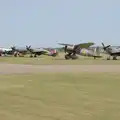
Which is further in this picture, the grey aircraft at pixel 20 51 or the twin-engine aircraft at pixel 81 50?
the grey aircraft at pixel 20 51

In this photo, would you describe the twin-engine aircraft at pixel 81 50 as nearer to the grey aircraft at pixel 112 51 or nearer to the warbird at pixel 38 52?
the grey aircraft at pixel 112 51

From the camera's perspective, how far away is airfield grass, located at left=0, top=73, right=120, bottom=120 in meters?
13.7

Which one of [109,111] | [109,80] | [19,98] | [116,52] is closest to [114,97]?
[109,111]

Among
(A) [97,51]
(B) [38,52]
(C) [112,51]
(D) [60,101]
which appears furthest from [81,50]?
(D) [60,101]

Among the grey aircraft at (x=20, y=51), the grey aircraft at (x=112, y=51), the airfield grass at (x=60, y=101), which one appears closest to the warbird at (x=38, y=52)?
the grey aircraft at (x=20, y=51)

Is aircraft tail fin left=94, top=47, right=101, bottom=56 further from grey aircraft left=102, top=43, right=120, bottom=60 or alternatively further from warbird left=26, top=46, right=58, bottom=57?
warbird left=26, top=46, right=58, bottom=57

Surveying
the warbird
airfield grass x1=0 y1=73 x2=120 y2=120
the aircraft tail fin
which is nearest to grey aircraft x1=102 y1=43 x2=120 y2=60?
the aircraft tail fin

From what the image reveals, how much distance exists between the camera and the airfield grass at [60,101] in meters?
13.7

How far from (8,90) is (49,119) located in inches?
234

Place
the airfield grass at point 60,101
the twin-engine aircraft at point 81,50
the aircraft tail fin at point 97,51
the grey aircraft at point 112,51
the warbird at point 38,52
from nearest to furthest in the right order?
the airfield grass at point 60,101 → the grey aircraft at point 112,51 → the twin-engine aircraft at point 81,50 → the aircraft tail fin at point 97,51 → the warbird at point 38,52

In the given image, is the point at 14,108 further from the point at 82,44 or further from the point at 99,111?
the point at 82,44

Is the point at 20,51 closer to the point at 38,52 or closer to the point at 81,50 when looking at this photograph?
the point at 38,52

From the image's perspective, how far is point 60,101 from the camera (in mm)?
16219

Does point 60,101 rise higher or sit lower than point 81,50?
lower
